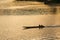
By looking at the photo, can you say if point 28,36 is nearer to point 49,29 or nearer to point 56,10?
point 49,29

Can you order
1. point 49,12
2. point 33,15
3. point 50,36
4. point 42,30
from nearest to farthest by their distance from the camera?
point 50,36, point 42,30, point 33,15, point 49,12

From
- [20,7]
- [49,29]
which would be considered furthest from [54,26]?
[20,7]

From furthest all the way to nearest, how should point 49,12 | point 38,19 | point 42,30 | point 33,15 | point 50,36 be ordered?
point 49,12
point 33,15
point 38,19
point 42,30
point 50,36

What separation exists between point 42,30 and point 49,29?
2.1 inches

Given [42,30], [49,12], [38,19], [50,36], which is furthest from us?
[49,12]

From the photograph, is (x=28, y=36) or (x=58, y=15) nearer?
(x=28, y=36)

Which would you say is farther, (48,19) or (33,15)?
(33,15)

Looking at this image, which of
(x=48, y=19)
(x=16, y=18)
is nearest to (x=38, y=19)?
(x=48, y=19)

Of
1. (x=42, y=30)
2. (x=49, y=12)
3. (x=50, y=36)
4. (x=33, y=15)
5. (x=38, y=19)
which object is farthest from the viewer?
(x=49, y=12)

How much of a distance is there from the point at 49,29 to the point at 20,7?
0.76 meters

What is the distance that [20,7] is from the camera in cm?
193

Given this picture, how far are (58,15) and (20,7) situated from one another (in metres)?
0.45

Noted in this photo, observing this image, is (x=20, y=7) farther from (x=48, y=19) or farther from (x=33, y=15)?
(x=48, y=19)

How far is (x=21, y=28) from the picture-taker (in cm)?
128
